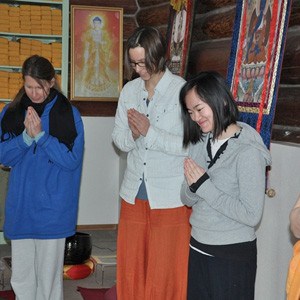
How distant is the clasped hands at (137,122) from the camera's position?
3662mm

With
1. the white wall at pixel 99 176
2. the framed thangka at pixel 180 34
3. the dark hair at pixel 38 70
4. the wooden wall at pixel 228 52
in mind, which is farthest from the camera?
the white wall at pixel 99 176

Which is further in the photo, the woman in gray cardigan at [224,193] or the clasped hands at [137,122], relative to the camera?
the clasped hands at [137,122]

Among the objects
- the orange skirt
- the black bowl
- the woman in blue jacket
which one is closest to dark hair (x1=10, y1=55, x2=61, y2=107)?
the woman in blue jacket

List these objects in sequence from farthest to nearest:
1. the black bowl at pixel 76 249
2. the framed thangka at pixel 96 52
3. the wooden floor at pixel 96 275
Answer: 1. the framed thangka at pixel 96 52
2. the black bowl at pixel 76 249
3. the wooden floor at pixel 96 275

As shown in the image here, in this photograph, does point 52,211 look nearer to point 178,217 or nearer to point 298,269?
point 178,217

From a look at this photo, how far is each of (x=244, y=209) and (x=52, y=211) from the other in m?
1.46

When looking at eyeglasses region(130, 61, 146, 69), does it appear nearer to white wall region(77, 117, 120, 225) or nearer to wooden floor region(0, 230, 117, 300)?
wooden floor region(0, 230, 117, 300)

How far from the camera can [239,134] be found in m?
2.90

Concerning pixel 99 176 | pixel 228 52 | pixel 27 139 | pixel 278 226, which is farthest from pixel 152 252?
pixel 99 176

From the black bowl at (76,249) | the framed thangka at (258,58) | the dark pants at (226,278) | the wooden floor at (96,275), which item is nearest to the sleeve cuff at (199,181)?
the dark pants at (226,278)

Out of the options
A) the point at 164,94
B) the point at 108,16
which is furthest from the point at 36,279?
the point at 108,16

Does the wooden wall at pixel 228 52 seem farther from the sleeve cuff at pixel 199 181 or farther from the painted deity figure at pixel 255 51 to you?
the sleeve cuff at pixel 199 181

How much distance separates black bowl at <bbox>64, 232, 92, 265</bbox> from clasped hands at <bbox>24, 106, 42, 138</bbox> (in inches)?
72.0

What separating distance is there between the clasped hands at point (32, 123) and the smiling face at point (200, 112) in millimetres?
1173
